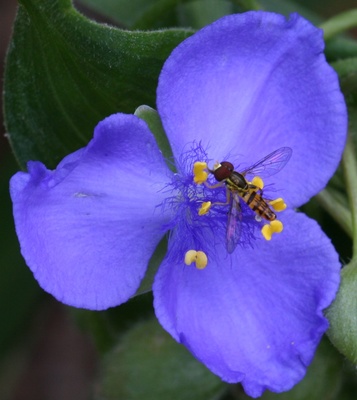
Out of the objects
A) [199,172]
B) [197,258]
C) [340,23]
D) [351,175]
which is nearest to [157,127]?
[199,172]

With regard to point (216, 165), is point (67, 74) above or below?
above

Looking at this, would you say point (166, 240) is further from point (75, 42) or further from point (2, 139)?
point (2, 139)

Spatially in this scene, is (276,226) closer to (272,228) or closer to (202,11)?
(272,228)

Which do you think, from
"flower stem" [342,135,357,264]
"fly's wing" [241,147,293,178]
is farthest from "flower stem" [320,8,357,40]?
"fly's wing" [241,147,293,178]

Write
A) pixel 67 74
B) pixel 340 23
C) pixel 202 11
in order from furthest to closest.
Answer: pixel 202 11
pixel 340 23
pixel 67 74

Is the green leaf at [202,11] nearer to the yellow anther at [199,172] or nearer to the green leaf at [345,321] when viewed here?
the yellow anther at [199,172]

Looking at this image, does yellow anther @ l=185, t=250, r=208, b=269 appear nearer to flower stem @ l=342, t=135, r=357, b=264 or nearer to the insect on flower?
the insect on flower

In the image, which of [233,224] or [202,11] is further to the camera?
[202,11]
